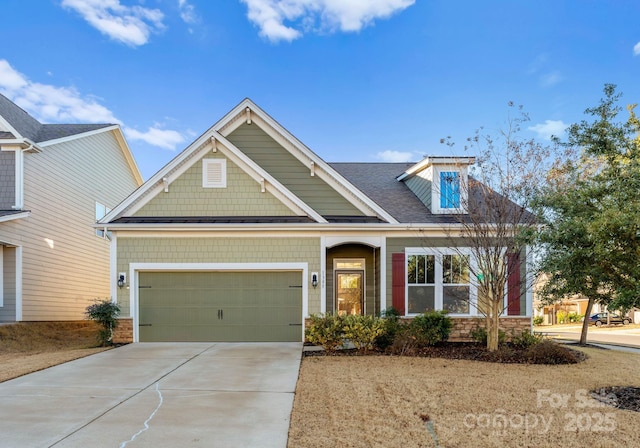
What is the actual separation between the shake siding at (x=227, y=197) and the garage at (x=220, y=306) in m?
1.69

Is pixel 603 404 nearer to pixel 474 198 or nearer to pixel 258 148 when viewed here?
pixel 474 198

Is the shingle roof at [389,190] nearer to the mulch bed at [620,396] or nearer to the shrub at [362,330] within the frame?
the shrub at [362,330]

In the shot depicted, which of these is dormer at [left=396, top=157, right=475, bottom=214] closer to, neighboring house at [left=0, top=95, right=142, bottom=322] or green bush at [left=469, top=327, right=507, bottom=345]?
green bush at [left=469, top=327, right=507, bottom=345]

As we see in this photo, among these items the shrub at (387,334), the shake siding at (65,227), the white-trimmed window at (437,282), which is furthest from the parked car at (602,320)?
the shake siding at (65,227)

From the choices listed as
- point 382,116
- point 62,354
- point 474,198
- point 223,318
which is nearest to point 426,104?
point 382,116

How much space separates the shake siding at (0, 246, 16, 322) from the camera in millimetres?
13055

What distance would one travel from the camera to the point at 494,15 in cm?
1403

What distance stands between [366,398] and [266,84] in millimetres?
14817

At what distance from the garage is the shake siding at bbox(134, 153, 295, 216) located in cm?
169

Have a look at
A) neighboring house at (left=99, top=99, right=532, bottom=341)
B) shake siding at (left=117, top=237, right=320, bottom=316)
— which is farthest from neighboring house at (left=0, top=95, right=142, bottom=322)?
neighboring house at (left=99, top=99, right=532, bottom=341)

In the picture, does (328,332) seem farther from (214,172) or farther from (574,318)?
(574,318)

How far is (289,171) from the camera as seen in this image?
13.0 metres

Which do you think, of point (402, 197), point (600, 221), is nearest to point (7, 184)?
point (402, 197)

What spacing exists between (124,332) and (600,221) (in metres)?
11.2
